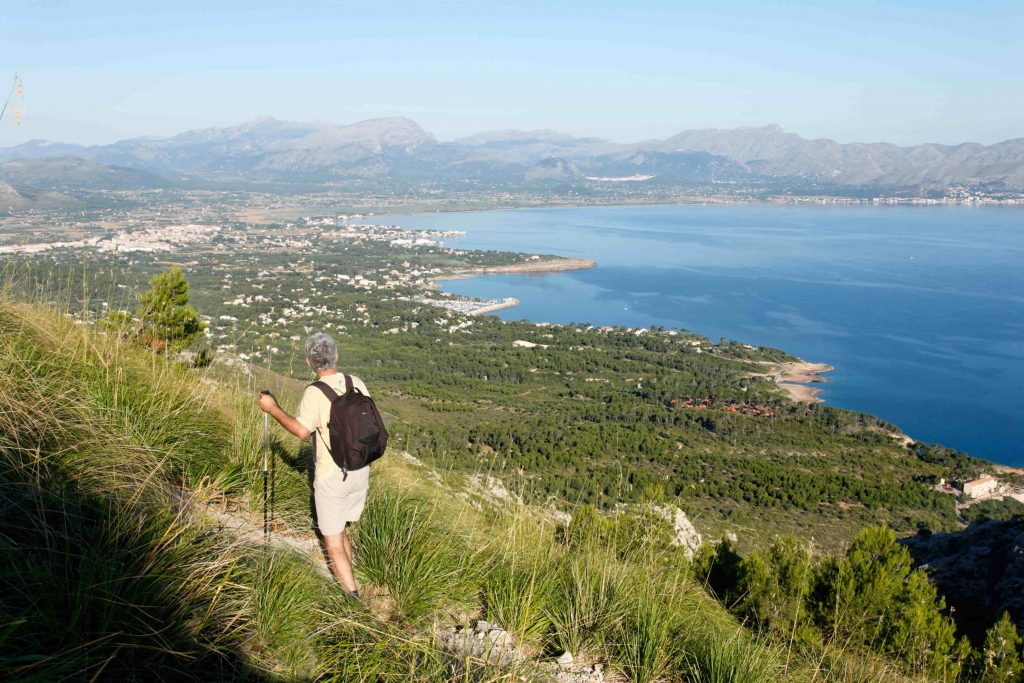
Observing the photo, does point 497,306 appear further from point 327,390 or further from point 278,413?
point 278,413

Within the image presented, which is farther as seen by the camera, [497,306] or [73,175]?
[73,175]

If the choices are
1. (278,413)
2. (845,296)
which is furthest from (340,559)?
(845,296)

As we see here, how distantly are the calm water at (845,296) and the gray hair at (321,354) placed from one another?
120 feet

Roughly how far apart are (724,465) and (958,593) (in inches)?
529

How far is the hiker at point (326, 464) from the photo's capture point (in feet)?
8.69

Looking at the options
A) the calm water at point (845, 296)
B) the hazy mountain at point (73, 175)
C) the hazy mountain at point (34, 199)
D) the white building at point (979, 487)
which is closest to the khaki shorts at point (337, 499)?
the white building at point (979, 487)

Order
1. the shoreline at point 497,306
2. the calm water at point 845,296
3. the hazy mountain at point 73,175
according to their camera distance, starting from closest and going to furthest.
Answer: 1. the calm water at point 845,296
2. the shoreline at point 497,306
3. the hazy mountain at point 73,175

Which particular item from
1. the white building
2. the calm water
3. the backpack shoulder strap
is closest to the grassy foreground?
the backpack shoulder strap

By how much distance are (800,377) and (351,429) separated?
42.1 metres

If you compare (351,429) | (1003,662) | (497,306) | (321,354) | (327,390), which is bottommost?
(497,306)

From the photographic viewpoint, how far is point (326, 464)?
8.96 feet

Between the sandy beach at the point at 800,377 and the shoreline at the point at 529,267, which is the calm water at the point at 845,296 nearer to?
the sandy beach at the point at 800,377

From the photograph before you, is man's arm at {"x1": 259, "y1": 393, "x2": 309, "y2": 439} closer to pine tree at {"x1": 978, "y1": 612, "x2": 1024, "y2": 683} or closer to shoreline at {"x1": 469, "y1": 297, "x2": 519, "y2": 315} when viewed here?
pine tree at {"x1": 978, "y1": 612, "x2": 1024, "y2": 683}

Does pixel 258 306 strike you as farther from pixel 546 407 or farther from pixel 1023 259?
pixel 1023 259
